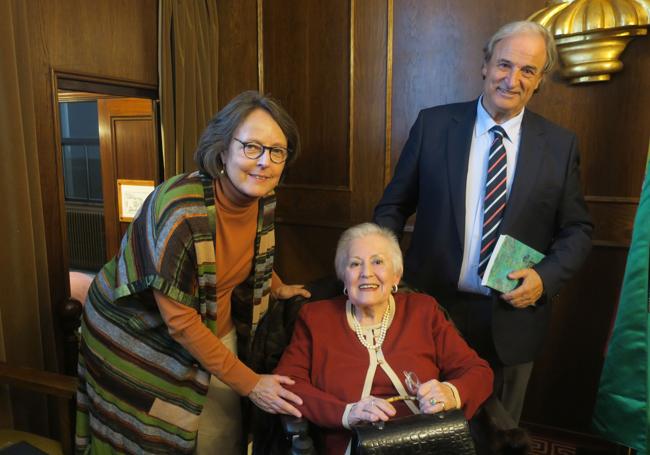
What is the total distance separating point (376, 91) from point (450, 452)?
6.82 ft

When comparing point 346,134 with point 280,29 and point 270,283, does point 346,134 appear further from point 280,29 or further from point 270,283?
point 270,283

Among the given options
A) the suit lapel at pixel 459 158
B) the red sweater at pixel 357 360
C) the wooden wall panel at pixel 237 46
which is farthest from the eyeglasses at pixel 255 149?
the wooden wall panel at pixel 237 46

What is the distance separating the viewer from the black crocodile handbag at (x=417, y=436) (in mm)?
1324

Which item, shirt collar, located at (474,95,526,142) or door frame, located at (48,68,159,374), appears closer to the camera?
shirt collar, located at (474,95,526,142)

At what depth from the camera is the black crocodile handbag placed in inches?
52.1

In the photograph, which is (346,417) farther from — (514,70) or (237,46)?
(237,46)

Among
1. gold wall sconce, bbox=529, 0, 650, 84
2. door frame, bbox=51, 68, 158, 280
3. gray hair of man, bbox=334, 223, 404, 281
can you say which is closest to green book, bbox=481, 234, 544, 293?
gray hair of man, bbox=334, 223, 404, 281

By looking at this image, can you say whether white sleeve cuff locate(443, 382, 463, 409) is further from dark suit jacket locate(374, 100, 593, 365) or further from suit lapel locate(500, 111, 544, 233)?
suit lapel locate(500, 111, 544, 233)

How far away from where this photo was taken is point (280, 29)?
10.4 ft

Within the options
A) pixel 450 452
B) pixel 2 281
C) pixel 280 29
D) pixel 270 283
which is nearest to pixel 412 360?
pixel 450 452

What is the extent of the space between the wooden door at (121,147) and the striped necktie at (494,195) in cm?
227

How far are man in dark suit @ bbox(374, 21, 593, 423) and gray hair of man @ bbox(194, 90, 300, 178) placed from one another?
65cm

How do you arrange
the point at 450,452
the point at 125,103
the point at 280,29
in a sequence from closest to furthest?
the point at 450,452
the point at 280,29
the point at 125,103

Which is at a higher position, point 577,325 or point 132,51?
point 132,51
